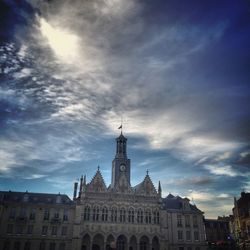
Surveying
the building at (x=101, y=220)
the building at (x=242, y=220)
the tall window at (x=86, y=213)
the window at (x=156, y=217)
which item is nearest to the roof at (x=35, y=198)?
the building at (x=101, y=220)

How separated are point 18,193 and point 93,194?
55.5ft

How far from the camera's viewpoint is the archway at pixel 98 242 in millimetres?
54094

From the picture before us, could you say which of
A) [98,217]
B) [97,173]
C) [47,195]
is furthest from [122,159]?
[47,195]

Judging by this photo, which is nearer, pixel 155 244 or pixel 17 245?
pixel 17 245

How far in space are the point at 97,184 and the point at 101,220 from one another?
7.71 m

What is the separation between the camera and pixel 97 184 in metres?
58.9

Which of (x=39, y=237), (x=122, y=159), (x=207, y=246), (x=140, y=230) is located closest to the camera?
(x=39, y=237)

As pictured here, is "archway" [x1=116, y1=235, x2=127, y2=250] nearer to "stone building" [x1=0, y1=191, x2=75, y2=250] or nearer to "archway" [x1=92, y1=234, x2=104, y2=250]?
"archway" [x1=92, y1=234, x2=104, y2=250]

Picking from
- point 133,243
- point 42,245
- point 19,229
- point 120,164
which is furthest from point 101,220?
point 19,229

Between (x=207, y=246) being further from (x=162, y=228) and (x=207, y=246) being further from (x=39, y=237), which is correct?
(x=39, y=237)

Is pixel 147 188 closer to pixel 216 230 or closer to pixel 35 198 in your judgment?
pixel 35 198

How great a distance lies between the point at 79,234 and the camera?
53.2m

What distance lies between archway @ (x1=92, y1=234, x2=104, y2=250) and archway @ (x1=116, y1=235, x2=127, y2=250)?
343 cm

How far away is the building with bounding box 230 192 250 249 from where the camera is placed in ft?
205
